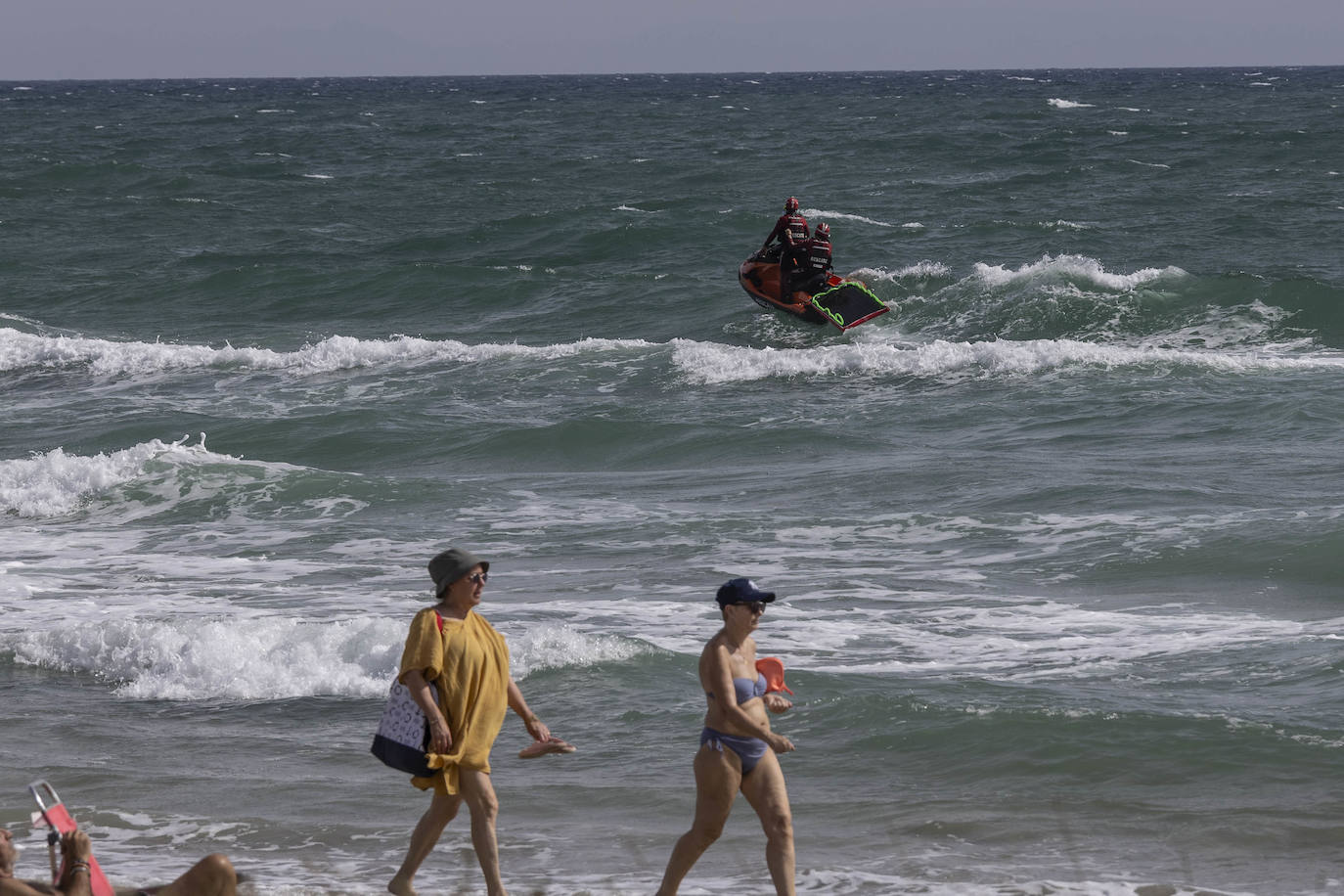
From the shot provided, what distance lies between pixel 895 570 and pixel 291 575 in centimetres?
418

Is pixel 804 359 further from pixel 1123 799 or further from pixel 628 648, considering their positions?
pixel 1123 799

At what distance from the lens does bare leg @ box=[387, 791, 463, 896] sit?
5.46 m

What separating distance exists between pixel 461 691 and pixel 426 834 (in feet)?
1.90

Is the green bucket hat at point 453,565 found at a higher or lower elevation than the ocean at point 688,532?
higher

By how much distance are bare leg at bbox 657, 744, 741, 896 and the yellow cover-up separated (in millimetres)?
687

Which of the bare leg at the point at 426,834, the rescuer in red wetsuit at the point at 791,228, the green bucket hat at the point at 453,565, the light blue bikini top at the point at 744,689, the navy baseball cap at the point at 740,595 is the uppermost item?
the rescuer in red wetsuit at the point at 791,228

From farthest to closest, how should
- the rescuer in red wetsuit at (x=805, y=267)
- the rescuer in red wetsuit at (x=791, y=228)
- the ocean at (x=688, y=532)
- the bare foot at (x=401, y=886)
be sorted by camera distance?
1. the rescuer in red wetsuit at (x=805, y=267)
2. the rescuer in red wetsuit at (x=791, y=228)
3. the ocean at (x=688, y=532)
4. the bare foot at (x=401, y=886)

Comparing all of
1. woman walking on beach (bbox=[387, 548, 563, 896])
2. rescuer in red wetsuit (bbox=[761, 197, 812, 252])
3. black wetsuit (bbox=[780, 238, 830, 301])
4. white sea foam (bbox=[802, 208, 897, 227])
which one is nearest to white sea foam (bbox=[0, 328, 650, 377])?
black wetsuit (bbox=[780, 238, 830, 301])

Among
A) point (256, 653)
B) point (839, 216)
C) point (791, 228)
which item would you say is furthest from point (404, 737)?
point (839, 216)

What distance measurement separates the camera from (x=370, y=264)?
98.8 ft

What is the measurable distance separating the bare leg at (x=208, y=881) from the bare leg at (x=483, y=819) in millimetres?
763

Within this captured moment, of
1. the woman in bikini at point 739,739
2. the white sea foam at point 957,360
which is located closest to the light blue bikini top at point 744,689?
the woman in bikini at point 739,739

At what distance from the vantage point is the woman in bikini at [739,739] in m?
5.20

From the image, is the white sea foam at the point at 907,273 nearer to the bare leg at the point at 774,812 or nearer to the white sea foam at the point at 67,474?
the white sea foam at the point at 67,474
